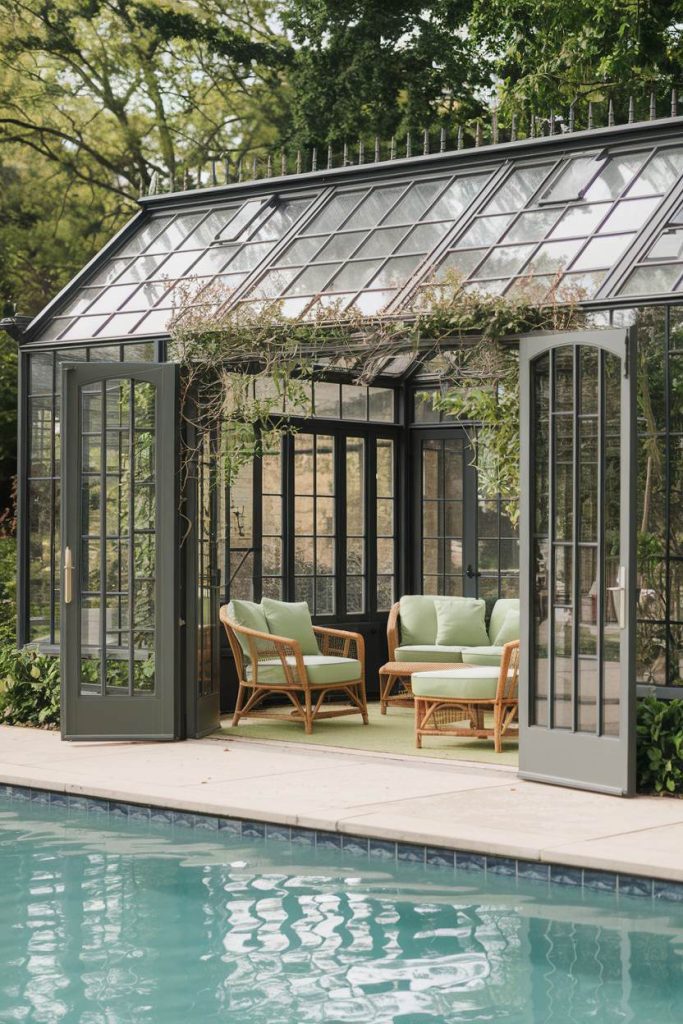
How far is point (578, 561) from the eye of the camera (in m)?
7.17

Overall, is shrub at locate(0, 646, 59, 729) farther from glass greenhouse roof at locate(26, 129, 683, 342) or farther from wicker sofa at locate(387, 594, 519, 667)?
wicker sofa at locate(387, 594, 519, 667)

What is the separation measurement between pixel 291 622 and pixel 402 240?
2.84 meters

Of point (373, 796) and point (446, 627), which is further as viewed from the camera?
point (446, 627)

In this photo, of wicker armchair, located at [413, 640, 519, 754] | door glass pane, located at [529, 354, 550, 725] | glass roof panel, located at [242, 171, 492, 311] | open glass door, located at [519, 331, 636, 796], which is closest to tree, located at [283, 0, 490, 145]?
glass roof panel, located at [242, 171, 492, 311]

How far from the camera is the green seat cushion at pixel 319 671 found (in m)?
9.60

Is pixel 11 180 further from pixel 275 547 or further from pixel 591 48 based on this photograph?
pixel 275 547

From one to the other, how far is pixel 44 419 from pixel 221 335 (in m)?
1.98

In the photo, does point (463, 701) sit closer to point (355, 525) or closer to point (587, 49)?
point (355, 525)

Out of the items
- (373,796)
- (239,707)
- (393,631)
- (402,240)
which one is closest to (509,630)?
(393,631)

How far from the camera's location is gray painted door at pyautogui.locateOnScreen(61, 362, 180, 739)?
353 inches

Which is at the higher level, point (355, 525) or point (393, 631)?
point (355, 525)

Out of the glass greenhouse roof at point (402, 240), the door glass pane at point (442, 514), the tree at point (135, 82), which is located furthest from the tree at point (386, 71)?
the glass greenhouse roof at point (402, 240)

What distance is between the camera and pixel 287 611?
1019 cm

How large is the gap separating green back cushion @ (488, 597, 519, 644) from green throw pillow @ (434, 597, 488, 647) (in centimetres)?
8
